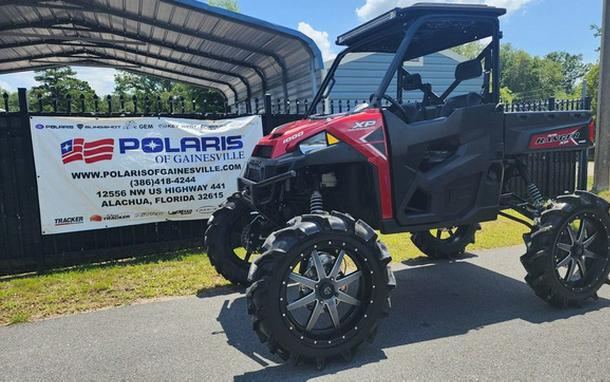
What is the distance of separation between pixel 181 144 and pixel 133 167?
778 millimetres

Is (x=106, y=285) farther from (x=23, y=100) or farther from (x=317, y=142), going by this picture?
(x=317, y=142)

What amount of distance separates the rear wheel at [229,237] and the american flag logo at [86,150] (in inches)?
95.7

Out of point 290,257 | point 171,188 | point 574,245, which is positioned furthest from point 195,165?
point 574,245

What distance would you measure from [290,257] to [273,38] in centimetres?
754

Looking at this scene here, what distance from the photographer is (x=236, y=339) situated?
4.05 metres

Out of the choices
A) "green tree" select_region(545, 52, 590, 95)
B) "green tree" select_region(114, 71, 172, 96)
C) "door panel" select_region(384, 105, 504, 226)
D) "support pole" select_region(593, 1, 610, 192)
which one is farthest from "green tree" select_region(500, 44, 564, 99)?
"door panel" select_region(384, 105, 504, 226)

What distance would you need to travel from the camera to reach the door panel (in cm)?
426

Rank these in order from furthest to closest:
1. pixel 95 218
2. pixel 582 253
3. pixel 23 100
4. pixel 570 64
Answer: pixel 570 64, pixel 95 218, pixel 23 100, pixel 582 253

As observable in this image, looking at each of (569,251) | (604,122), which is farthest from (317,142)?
(604,122)

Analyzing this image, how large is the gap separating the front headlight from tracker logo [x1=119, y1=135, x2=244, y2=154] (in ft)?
11.6

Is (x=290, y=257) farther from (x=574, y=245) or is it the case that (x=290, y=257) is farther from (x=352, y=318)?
(x=574, y=245)

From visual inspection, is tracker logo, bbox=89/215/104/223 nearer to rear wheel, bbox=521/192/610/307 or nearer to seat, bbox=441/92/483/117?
seat, bbox=441/92/483/117

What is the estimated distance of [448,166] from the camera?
443 cm

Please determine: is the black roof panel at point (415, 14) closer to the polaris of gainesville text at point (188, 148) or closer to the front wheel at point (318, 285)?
the front wheel at point (318, 285)
